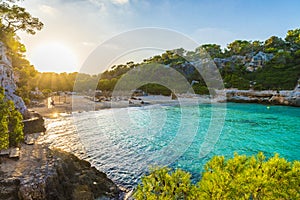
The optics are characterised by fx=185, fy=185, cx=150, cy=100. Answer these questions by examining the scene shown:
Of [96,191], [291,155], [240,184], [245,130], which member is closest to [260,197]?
[240,184]

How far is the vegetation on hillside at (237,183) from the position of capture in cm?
274

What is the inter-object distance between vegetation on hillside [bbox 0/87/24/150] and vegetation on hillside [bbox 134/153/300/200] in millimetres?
8030

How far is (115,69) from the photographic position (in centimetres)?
8344

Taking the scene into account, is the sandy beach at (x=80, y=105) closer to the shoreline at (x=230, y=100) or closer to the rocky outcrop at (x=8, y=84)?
the shoreline at (x=230, y=100)

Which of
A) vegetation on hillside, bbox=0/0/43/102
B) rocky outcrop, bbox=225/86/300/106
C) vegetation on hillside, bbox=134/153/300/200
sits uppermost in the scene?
vegetation on hillside, bbox=0/0/43/102

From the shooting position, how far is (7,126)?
8938mm

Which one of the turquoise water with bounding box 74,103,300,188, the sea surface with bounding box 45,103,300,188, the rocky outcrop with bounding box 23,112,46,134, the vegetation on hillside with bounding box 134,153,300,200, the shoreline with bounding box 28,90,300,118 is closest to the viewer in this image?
the vegetation on hillside with bounding box 134,153,300,200

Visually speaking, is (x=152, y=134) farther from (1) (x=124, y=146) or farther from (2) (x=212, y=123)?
(2) (x=212, y=123)

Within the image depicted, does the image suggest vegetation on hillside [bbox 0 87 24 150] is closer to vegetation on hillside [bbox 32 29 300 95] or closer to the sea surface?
the sea surface

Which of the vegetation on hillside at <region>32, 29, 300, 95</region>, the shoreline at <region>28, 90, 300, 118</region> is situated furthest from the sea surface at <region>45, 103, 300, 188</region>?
the vegetation on hillside at <region>32, 29, 300, 95</region>

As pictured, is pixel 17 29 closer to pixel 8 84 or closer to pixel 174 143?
pixel 8 84

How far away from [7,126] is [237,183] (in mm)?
10238

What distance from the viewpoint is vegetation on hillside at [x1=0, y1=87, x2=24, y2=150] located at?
819 centimetres

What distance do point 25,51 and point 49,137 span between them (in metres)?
19.5
